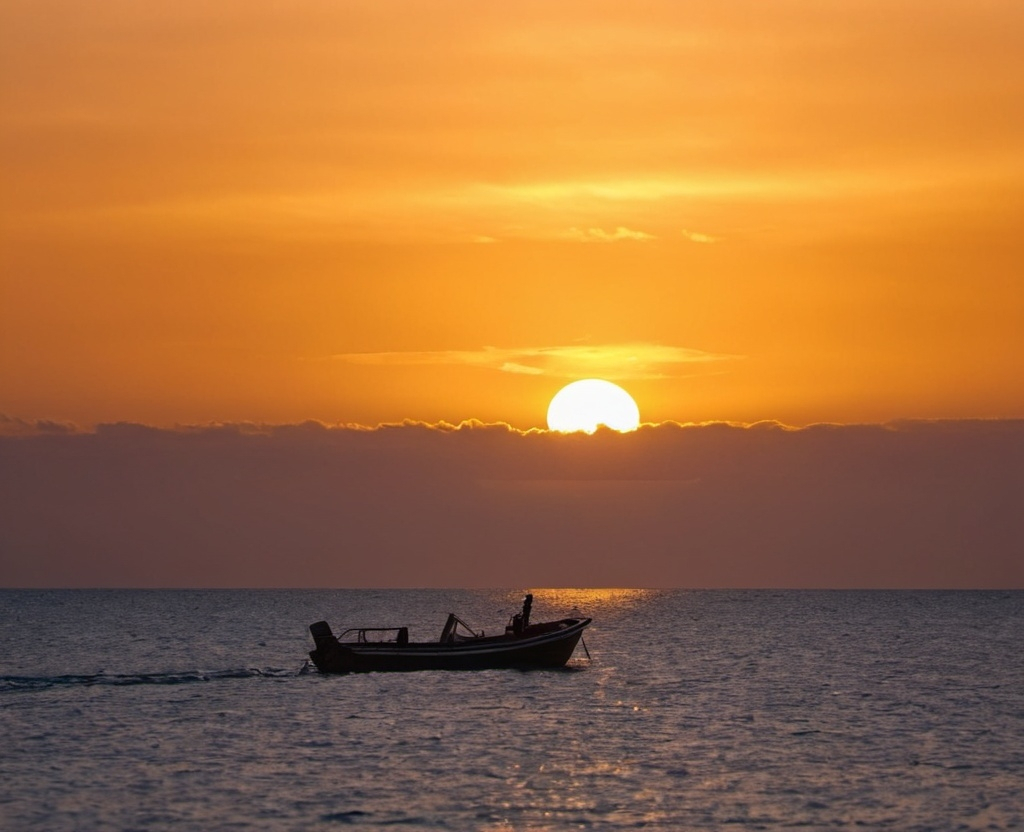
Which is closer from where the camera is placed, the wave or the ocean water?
the ocean water

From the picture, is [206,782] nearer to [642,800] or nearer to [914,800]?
[642,800]

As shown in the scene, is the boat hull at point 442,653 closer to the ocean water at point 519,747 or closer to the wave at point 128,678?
the ocean water at point 519,747

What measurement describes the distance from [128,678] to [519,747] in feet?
139

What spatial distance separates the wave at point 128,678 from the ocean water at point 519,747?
355mm

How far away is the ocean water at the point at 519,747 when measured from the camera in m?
42.8

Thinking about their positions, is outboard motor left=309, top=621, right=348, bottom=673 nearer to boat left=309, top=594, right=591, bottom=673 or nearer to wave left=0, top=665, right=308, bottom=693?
boat left=309, top=594, right=591, bottom=673

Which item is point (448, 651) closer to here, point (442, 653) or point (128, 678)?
point (442, 653)

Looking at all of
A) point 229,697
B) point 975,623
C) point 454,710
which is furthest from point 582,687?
point 975,623

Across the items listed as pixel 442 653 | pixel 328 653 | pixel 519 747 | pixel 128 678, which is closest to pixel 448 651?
pixel 442 653

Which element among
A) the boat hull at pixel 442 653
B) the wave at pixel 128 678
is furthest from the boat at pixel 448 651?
the wave at pixel 128 678

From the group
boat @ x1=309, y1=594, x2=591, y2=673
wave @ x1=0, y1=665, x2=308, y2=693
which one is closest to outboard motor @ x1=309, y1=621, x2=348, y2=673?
boat @ x1=309, y1=594, x2=591, y2=673

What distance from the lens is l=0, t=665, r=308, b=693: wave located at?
281 feet

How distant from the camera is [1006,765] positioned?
52156 millimetres

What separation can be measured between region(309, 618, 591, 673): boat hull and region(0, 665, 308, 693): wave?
7.05 m
